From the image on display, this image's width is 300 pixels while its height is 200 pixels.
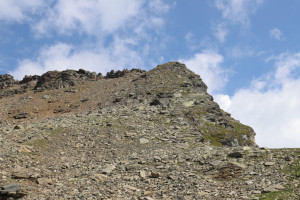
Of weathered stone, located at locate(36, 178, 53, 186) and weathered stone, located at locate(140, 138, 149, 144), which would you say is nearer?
weathered stone, located at locate(36, 178, 53, 186)

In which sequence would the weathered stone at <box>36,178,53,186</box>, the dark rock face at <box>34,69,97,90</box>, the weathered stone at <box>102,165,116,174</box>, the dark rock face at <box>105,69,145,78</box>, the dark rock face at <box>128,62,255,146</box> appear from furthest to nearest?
the dark rock face at <box>105,69,145,78</box>, the dark rock face at <box>34,69,97,90</box>, the dark rock face at <box>128,62,255,146</box>, the weathered stone at <box>102,165,116,174</box>, the weathered stone at <box>36,178,53,186</box>

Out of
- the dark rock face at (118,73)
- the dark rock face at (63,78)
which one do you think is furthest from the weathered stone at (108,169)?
the dark rock face at (118,73)

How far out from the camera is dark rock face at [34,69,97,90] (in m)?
61.0

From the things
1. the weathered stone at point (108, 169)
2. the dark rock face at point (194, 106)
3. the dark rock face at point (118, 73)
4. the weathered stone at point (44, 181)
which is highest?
the dark rock face at point (118, 73)

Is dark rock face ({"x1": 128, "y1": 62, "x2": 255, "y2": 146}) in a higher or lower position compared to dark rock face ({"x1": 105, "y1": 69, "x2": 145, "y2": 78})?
lower

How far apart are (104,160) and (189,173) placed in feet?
22.7

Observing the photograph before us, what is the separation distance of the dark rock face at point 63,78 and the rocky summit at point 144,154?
1568 cm

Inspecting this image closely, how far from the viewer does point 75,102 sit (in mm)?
47875

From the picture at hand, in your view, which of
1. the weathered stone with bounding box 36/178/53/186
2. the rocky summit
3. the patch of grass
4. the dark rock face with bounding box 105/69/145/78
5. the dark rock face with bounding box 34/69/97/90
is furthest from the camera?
the dark rock face with bounding box 105/69/145/78

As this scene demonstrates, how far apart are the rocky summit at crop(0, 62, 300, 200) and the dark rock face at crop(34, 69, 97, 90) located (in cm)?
1568

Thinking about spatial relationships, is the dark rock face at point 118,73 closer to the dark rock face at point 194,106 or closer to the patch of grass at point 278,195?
the dark rock face at point 194,106

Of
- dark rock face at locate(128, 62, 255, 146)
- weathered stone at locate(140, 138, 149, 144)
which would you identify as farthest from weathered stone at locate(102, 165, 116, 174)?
dark rock face at locate(128, 62, 255, 146)

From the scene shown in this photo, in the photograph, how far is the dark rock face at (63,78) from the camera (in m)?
61.0

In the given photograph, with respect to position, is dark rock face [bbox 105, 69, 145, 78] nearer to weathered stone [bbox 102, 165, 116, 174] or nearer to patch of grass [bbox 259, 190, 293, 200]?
weathered stone [bbox 102, 165, 116, 174]
